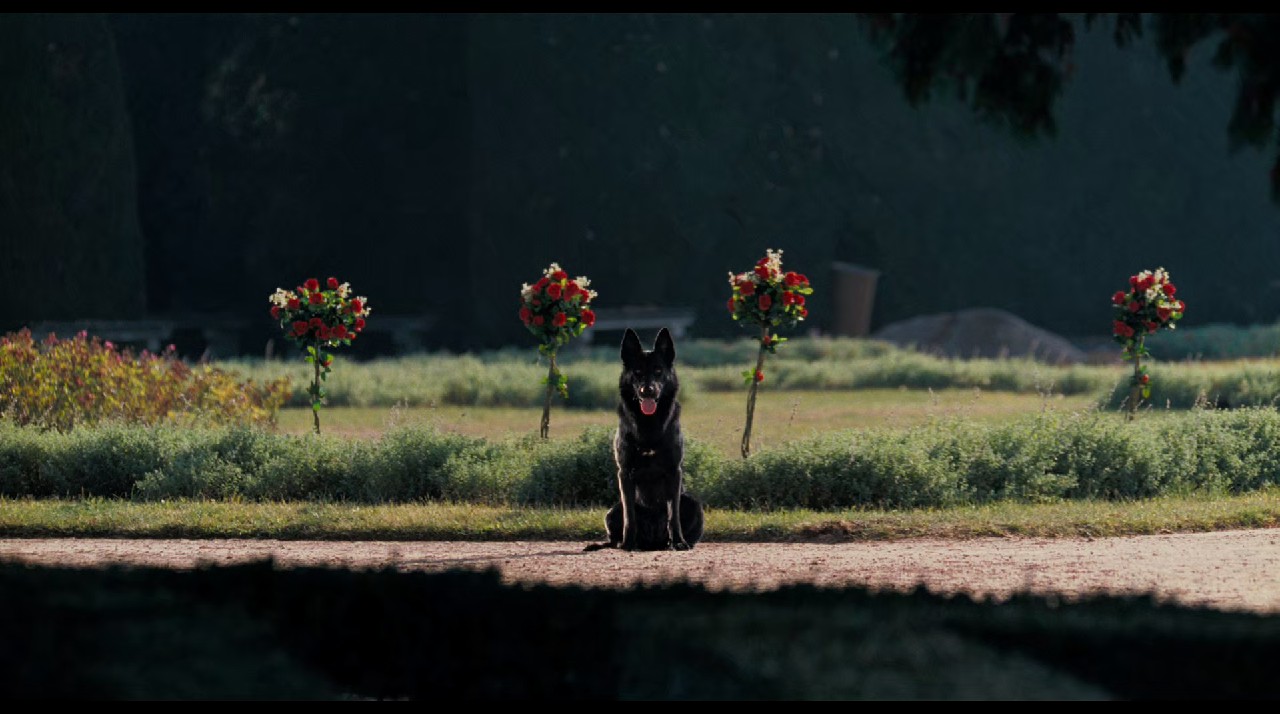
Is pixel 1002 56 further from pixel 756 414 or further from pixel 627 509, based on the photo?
pixel 756 414

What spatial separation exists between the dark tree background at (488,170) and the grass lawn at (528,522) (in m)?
13.6

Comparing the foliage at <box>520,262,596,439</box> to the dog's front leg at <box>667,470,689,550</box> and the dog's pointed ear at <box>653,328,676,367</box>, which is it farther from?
the dog's pointed ear at <box>653,328,676,367</box>

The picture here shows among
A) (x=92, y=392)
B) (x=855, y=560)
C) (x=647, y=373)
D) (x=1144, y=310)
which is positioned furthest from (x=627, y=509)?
(x=92, y=392)

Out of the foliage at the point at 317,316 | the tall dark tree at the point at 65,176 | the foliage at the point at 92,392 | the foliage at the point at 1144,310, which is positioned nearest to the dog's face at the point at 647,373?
the foliage at the point at 317,316

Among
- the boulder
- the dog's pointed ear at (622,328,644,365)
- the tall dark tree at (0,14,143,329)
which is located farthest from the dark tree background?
the dog's pointed ear at (622,328,644,365)

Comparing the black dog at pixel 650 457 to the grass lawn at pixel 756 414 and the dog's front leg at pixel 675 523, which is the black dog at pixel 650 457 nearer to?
the dog's front leg at pixel 675 523

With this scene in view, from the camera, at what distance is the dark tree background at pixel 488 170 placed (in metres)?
24.7

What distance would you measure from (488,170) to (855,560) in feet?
60.6

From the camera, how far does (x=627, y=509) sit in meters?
9.47

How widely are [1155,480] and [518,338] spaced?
1553 centimetres

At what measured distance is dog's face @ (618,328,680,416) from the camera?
892 cm

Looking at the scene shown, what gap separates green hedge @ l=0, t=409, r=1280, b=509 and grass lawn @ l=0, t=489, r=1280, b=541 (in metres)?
0.50

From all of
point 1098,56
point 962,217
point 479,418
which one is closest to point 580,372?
point 479,418

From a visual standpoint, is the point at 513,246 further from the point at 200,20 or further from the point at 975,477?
the point at 975,477
